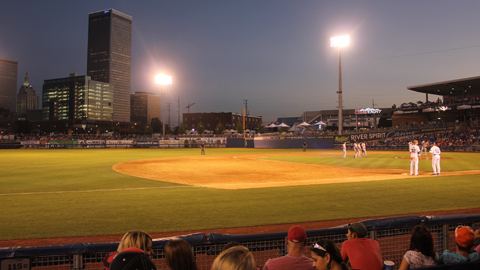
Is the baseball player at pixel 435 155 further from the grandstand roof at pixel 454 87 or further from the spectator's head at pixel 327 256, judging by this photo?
the grandstand roof at pixel 454 87

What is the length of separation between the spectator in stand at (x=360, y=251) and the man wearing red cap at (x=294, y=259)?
76 cm

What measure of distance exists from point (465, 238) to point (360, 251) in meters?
1.21

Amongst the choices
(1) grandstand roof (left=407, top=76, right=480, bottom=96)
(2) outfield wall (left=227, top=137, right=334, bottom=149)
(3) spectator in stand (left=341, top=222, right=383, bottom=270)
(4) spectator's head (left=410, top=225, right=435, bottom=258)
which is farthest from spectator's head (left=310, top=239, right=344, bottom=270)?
(1) grandstand roof (left=407, top=76, right=480, bottom=96)

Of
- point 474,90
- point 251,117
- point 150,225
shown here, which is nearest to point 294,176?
point 150,225

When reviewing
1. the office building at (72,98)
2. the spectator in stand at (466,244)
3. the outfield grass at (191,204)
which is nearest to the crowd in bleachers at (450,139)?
the outfield grass at (191,204)

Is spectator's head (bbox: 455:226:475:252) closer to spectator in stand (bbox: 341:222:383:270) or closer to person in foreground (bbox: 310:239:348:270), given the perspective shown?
spectator in stand (bbox: 341:222:383:270)

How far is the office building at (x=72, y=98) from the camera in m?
184

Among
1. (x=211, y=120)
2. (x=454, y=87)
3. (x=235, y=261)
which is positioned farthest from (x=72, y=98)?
(x=235, y=261)

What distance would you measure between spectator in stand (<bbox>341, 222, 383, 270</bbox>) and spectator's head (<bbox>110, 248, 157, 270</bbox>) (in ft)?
8.75

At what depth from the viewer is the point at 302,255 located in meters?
3.33

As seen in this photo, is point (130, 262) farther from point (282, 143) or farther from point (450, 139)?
point (282, 143)

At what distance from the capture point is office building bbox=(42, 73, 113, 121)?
18350 centimetres

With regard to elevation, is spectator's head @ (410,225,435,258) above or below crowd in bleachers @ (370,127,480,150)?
below

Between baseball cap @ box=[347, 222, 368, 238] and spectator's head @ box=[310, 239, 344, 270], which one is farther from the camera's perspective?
baseball cap @ box=[347, 222, 368, 238]
